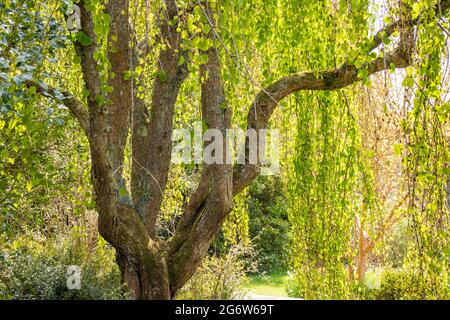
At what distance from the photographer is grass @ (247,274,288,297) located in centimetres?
816

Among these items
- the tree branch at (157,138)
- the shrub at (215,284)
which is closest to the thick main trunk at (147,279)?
the tree branch at (157,138)

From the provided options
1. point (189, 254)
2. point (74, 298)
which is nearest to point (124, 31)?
point (189, 254)

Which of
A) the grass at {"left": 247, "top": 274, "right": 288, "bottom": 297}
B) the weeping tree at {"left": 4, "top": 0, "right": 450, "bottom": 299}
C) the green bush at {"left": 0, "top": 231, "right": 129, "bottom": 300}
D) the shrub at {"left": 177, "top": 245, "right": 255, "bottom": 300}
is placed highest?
the weeping tree at {"left": 4, "top": 0, "right": 450, "bottom": 299}

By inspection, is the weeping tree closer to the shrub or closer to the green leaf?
the green leaf

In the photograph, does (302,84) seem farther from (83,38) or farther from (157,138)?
(83,38)

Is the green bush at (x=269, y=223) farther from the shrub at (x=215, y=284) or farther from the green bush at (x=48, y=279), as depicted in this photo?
the green bush at (x=48, y=279)

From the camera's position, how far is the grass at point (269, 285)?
321 inches

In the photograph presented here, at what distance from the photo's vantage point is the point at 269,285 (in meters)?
8.67

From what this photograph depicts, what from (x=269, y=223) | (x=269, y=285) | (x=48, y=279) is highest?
(x=269, y=223)

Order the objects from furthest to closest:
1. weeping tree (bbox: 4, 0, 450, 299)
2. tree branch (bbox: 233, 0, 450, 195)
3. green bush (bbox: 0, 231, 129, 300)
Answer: green bush (bbox: 0, 231, 129, 300) → tree branch (bbox: 233, 0, 450, 195) → weeping tree (bbox: 4, 0, 450, 299)

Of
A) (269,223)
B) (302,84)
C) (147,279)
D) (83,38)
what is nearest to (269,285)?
(269,223)

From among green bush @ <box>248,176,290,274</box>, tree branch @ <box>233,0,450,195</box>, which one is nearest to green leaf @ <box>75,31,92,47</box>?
tree branch @ <box>233,0,450,195</box>

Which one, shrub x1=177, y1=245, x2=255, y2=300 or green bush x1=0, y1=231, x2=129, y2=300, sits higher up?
green bush x1=0, y1=231, x2=129, y2=300
